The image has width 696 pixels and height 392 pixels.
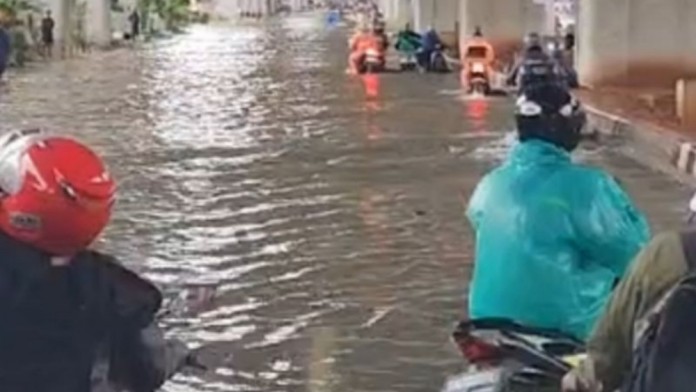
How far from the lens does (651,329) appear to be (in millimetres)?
3260

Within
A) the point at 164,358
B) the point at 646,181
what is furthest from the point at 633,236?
the point at 646,181

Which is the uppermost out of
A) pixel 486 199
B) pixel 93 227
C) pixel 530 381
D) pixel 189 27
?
pixel 93 227

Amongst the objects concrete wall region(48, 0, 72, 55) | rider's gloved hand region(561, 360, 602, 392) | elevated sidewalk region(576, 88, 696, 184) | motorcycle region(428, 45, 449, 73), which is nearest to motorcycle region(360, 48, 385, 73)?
motorcycle region(428, 45, 449, 73)

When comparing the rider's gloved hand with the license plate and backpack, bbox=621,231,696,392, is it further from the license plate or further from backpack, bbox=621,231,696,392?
the license plate

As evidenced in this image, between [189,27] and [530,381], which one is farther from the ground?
[530,381]

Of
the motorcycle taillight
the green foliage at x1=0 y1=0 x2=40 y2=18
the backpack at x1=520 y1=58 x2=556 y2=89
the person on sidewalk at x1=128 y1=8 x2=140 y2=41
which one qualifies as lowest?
the person on sidewalk at x1=128 y1=8 x2=140 y2=41

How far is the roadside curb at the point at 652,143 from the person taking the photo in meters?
17.7

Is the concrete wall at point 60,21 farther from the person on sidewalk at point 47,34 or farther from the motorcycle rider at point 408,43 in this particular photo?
the motorcycle rider at point 408,43

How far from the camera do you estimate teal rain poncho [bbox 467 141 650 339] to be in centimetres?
513

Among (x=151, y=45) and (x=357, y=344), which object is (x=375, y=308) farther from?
(x=151, y=45)

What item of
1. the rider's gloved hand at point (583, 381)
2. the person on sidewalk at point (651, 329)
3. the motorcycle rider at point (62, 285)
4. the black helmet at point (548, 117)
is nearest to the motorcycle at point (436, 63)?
the black helmet at point (548, 117)

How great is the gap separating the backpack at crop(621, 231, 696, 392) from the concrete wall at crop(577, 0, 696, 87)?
2742 centimetres

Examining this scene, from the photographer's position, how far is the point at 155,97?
31969 millimetres

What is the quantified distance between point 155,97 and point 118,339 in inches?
1131
